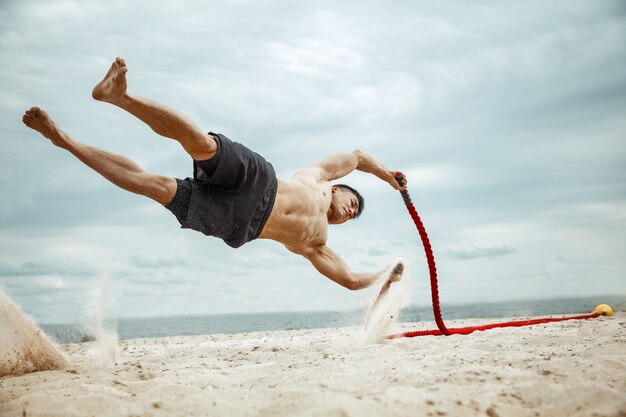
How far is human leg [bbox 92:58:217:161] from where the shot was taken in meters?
3.20

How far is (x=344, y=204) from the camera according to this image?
15.8 ft

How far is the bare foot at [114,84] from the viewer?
10.4 feet

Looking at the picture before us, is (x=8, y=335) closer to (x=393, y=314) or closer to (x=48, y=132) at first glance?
(x=48, y=132)

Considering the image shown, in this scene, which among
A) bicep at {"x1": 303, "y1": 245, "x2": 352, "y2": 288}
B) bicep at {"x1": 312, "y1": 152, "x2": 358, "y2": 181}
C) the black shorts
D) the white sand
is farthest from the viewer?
bicep at {"x1": 303, "y1": 245, "x2": 352, "y2": 288}

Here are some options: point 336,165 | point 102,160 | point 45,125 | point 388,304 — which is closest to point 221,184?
Answer: point 102,160

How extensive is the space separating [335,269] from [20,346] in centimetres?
276

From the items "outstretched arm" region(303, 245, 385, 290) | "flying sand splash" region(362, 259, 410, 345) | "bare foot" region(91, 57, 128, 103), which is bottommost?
"flying sand splash" region(362, 259, 410, 345)

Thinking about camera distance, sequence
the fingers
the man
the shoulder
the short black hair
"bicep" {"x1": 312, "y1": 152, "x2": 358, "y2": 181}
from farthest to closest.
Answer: the fingers, the short black hair, "bicep" {"x1": 312, "y1": 152, "x2": 358, "y2": 181}, the shoulder, the man

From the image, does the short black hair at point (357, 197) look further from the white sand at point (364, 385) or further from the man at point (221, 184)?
the white sand at point (364, 385)

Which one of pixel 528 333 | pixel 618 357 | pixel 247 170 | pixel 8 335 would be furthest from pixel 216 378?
pixel 528 333

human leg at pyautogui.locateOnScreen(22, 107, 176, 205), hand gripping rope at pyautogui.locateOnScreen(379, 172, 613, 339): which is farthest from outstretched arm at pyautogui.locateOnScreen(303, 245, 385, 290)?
human leg at pyautogui.locateOnScreen(22, 107, 176, 205)

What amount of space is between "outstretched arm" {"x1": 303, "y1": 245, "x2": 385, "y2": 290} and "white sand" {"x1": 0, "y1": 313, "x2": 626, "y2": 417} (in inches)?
43.1

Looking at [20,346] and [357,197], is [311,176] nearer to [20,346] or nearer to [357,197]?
[357,197]

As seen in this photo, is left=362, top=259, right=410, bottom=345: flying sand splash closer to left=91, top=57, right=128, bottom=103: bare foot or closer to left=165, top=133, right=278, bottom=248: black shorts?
left=165, top=133, right=278, bottom=248: black shorts
